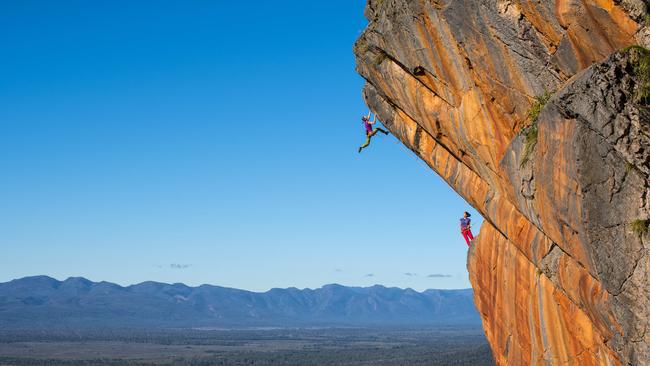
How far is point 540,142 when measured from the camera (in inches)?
582

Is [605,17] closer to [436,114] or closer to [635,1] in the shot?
[635,1]

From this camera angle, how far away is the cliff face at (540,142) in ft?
41.6

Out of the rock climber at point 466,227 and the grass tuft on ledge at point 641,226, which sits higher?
the rock climber at point 466,227

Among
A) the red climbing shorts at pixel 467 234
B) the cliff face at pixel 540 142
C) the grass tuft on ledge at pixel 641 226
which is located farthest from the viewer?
the red climbing shorts at pixel 467 234

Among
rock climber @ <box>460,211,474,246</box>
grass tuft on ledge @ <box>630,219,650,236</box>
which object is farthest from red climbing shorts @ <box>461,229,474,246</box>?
grass tuft on ledge @ <box>630,219,650,236</box>

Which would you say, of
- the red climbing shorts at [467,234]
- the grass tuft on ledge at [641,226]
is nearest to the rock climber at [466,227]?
the red climbing shorts at [467,234]

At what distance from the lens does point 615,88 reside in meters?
12.7

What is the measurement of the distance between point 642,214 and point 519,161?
441 cm

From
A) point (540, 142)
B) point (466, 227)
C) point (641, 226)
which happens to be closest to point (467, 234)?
point (466, 227)

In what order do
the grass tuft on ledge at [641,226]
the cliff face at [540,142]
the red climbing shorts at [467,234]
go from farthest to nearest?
the red climbing shorts at [467,234]
the cliff face at [540,142]
the grass tuft on ledge at [641,226]

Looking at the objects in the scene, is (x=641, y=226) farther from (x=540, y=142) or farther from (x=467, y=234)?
(x=467, y=234)

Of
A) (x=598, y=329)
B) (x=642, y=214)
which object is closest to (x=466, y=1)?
(x=642, y=214)

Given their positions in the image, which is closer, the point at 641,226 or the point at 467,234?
the point at 641,226

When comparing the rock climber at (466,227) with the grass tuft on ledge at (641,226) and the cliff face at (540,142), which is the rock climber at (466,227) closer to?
the cliff face at (540,142)
